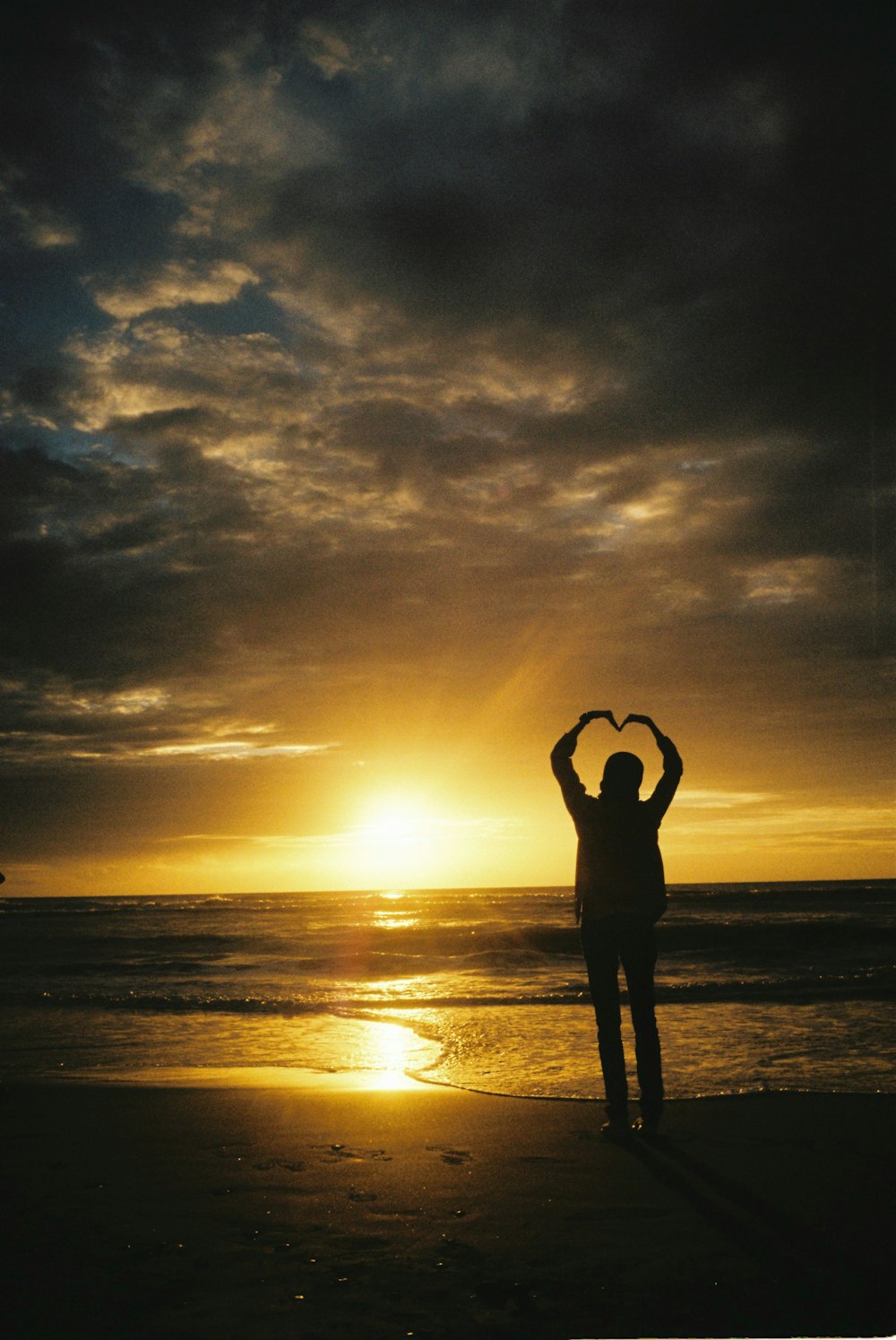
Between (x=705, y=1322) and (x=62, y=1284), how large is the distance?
223cm

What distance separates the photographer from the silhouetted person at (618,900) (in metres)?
5.36

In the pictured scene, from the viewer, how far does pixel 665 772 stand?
5.75 meters

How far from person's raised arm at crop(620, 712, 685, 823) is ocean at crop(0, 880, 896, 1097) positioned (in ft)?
8.79

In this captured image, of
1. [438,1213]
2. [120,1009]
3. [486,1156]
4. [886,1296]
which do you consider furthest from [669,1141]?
[120,1009]

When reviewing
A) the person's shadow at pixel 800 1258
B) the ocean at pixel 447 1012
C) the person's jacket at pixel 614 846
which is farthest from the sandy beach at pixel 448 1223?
the ocean at pixel 447 1012

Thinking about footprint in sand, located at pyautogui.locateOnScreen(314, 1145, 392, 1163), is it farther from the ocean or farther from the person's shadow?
the ocean

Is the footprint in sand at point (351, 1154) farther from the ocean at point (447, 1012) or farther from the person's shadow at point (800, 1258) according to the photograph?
the ocean at point (447, 1012)

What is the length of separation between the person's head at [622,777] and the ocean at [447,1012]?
279 cm

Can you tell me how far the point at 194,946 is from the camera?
29297 millimetres

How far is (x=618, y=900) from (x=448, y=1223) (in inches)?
79.5

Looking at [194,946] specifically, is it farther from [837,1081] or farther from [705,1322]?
[705,1322]

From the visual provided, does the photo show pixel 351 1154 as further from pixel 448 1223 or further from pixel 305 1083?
pixel 305 1083

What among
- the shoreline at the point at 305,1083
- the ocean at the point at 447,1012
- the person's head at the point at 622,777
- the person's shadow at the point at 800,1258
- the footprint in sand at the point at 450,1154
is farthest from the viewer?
the ocean at the point at 447,1012

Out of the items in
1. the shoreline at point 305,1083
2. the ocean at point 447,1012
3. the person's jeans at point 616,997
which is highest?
the person's jeans at point 616,997
